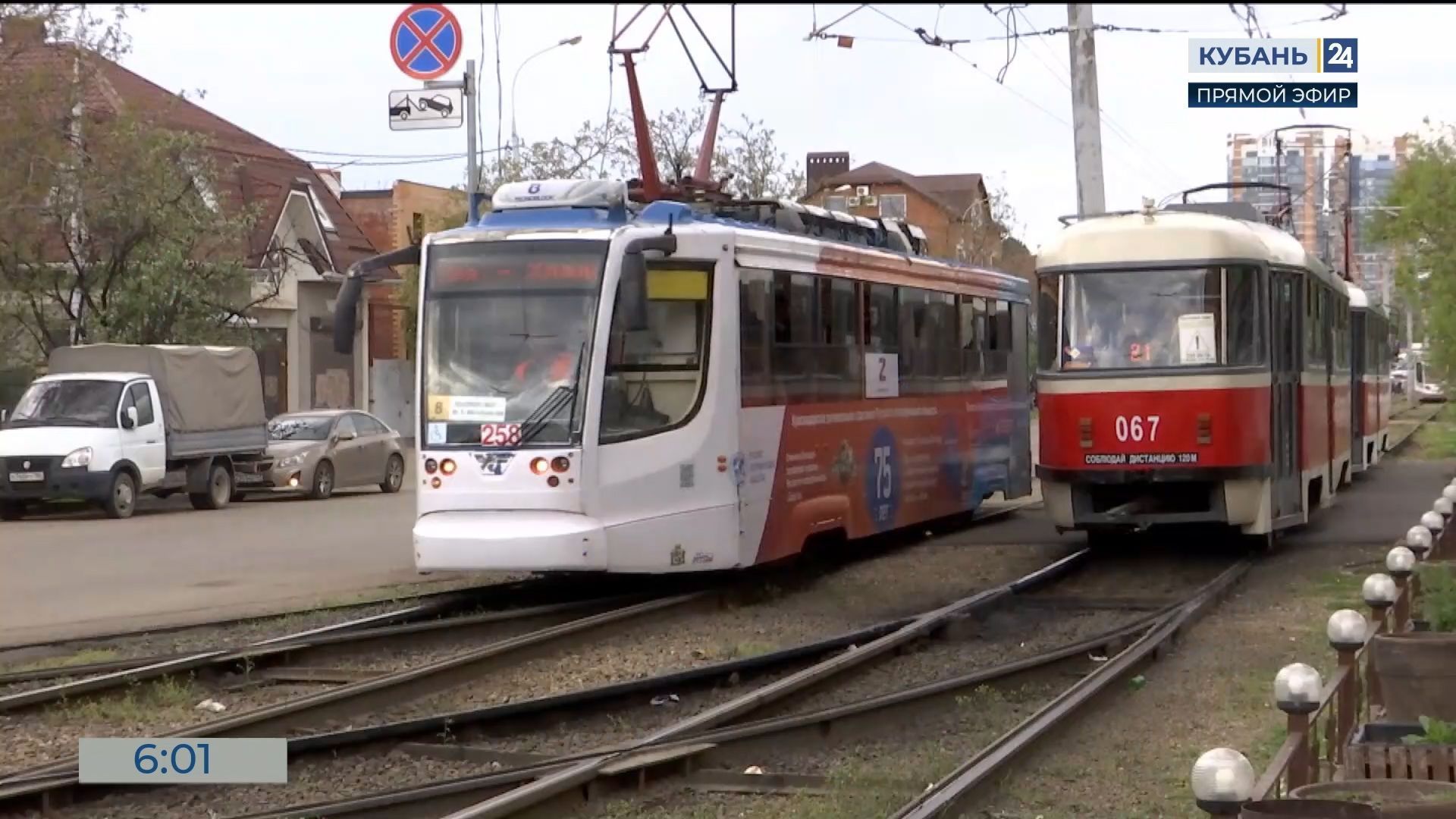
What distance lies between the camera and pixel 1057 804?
8008mm

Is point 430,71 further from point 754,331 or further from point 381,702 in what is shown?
point 381,702

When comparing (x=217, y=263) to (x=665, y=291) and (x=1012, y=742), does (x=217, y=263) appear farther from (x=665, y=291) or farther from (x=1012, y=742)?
(x=1012, y=742)

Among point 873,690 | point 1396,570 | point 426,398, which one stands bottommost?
point 873,690

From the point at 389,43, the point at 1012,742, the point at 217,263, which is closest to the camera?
the point at 1012,742

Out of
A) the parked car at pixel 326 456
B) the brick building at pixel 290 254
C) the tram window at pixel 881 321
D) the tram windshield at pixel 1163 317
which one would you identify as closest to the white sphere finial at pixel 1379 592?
the tram windshield at pixel 1163 317

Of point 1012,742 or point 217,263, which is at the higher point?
point 217,263

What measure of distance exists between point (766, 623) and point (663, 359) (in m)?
2.18

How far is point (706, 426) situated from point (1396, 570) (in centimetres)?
588

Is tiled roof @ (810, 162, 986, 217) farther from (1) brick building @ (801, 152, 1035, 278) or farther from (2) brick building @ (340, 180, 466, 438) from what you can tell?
(2) brick building @ (340, 180, 466, 438)

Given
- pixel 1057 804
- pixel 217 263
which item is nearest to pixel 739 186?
pixel 217 263

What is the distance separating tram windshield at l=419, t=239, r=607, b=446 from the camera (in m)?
13.5

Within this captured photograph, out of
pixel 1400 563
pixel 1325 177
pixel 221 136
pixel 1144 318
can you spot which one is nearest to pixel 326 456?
pixel 1144 318

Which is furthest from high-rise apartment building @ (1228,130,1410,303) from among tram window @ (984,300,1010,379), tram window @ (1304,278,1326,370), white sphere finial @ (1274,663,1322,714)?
white sphere finial @ (1274,663,1322,714)

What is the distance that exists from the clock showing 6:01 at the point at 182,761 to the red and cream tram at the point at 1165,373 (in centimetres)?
982
